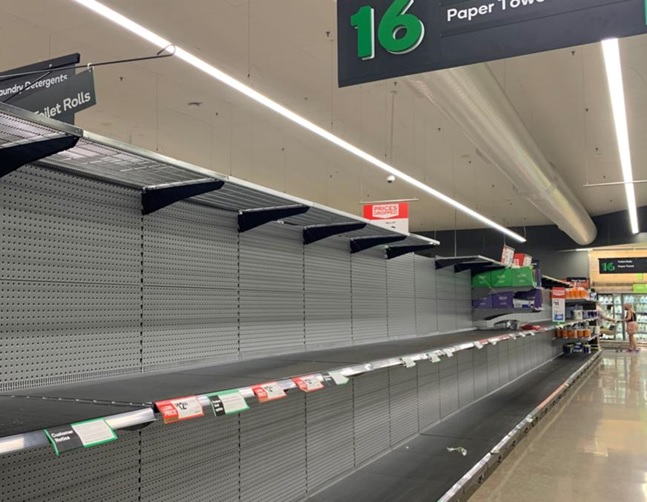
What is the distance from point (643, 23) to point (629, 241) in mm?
16664

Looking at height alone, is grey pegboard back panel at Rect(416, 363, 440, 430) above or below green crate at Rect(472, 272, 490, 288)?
below

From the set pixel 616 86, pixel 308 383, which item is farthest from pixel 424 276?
pixel 308 383

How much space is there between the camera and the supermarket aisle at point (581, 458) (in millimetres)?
4461

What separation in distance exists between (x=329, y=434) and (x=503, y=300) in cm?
502

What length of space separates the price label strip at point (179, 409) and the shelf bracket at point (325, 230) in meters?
2.20

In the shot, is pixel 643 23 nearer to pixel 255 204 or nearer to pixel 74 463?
pixel 255 204

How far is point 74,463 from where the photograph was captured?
220 cm

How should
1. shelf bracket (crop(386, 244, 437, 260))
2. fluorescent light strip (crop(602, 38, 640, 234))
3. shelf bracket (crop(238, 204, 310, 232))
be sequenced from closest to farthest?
shelf bracket (crop(238, 204, 310, 232)), fluorescent light strip (crop(602, 38, 640, 234)), shelf bracket (crop(386, 244, 437, 260))

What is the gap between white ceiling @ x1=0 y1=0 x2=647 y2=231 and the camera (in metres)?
6.18

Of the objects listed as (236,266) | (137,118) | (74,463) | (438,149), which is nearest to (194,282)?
(236,266)

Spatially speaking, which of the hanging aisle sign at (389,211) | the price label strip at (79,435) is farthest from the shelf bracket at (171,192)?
the hanging aisle sign at (389,211)

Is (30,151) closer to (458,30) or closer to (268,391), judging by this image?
(268,391)

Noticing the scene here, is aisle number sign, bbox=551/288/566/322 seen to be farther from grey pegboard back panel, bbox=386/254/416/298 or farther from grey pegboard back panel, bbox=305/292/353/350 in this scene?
grey pegboard back panel, bbox=305/292/353/350

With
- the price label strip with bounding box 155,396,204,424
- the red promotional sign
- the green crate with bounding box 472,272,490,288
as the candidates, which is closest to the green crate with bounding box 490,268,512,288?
the green crate with bounding box 472,272,490,288
